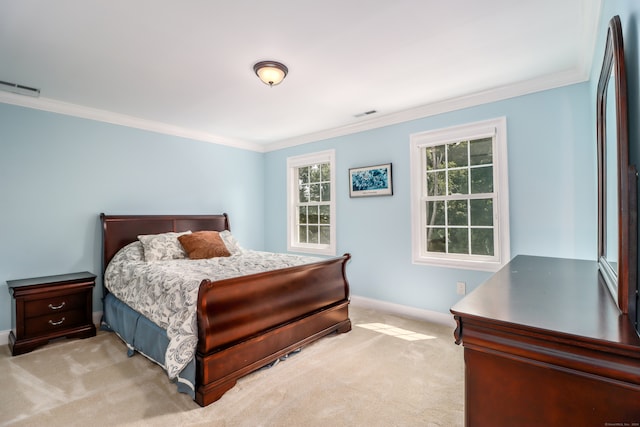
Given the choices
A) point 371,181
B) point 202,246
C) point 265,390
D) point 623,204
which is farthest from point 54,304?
point 623,204

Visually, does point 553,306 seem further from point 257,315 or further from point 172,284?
point 172,284

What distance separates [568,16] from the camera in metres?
1.97

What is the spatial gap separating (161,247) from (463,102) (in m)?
3.66

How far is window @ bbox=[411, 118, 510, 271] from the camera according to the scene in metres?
3.08

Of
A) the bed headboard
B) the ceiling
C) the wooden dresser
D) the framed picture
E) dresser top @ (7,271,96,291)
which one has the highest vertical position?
the ceiling

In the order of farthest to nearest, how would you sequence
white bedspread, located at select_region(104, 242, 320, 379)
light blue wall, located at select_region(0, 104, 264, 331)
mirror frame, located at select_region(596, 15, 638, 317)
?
light blue wall, located at select_region(0, 104, 264, 331) → white bedspread, located at select_region(104, 242, 320, 379) → mirror frame, located at select_region(596, 15, 638, 317)

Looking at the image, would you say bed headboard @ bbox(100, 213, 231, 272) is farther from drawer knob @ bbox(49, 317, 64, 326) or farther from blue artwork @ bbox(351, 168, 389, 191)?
blue artwork @ bbox(351, 168, 389, 191)

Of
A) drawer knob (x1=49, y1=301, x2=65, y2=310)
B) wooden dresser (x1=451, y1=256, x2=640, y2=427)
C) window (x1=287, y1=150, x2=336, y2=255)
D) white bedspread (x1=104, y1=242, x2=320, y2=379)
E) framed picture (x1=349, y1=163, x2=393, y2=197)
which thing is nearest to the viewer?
wooden dresser (x1=451, y1=256, x2=640, y2=427)

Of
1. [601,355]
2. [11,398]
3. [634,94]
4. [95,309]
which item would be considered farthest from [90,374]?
[634,94]

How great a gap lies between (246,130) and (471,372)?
4195 millimetres

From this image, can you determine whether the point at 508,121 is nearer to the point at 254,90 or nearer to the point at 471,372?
the point at 254,90

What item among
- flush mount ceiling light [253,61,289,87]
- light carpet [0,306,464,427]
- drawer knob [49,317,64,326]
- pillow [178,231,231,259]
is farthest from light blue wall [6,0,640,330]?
flush mount ceiling light [253,61,289,87]

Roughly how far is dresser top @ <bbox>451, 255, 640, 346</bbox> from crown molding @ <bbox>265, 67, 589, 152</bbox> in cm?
200

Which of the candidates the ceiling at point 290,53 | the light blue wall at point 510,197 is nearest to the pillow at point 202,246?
the ceiling at point 290,53
